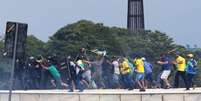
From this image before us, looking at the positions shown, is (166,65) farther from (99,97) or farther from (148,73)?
(99,97)

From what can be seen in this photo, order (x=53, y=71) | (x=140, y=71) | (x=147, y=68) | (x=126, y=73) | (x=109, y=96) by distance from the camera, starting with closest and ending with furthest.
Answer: (x=109, y=96) → (x=140, y=71) → (x=126, y=73) → (x=53, y=71) → (x=147, y=68)

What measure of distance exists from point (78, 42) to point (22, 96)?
140 ft

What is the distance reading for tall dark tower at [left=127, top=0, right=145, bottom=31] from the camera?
259 ft

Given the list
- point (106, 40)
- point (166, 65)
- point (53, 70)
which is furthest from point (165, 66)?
point (106, 40)

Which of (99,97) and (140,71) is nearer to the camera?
(99,97)

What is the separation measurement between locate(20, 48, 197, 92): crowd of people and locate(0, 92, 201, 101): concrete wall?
1653 mm

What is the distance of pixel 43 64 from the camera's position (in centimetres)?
2355

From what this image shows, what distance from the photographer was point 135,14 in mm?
79375

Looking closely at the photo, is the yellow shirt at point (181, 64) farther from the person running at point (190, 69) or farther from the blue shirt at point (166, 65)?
the blue shirt at point (166, 65)

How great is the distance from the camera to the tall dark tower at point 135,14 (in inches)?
3113

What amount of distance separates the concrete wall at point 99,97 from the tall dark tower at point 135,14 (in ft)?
190

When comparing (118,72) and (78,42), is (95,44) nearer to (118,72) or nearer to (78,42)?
(78,42)

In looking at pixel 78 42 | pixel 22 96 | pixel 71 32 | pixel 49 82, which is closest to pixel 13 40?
pixel 22 96

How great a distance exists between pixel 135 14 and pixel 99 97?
196ft
